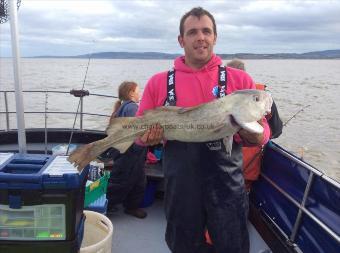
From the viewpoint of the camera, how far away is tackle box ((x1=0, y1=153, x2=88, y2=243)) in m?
3.01

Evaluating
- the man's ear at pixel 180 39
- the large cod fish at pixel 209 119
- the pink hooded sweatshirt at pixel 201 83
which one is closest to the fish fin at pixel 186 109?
the large cod fish at pixel 209 119

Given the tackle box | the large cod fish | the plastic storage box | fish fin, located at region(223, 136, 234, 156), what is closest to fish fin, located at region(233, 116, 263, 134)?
the large cod fish

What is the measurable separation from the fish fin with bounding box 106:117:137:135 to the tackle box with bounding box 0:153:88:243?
0.43 meters

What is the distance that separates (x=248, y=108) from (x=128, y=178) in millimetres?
2906

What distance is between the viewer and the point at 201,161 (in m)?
3.18

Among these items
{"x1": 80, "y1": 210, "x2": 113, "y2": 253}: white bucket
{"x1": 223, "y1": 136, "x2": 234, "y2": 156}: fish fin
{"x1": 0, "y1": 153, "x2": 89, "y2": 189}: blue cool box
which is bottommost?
{"x1": 80, "y1": 210, "x2": 113, "y2": 253}: white bucket

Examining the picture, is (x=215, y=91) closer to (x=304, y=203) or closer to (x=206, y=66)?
(x=206, y=66)

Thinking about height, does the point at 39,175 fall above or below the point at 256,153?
above

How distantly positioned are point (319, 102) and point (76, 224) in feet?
87.3

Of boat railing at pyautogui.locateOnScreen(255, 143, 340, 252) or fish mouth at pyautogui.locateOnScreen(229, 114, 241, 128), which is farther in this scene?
boat railing at pyautogui.locateOnScreen(255, 143, 340, 252)

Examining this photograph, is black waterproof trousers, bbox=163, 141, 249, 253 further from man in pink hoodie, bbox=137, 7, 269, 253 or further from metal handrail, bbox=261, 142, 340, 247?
metal handrail, bbox=261, 142, 340, 247

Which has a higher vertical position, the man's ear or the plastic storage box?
the man's ear

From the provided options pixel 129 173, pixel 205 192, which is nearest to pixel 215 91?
pixel 205 192

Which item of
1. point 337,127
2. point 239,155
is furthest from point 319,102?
point 239,155
